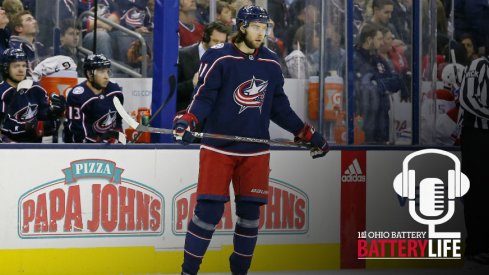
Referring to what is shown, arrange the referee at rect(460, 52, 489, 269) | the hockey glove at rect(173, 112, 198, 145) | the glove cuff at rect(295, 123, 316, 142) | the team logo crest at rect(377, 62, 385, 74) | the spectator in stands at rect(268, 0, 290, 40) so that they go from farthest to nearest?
the team logo crest at rect(377, 62, 385, 74) → the spectator in stands at rect(268, 0, 290, 40) → the referee at rect(460, 52, 489, 269) → the glove cuff at rect(295, 123, 316, 142) → the hockey glove at rect(173, 112, 198, 145)

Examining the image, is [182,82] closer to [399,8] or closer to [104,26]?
[104,26]

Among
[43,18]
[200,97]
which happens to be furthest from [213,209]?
[43,18]

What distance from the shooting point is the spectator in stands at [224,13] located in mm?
8945

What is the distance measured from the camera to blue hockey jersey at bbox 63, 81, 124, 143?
8227 mm

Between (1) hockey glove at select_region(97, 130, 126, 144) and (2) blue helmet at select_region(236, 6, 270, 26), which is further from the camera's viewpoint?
(1) hockey glove at select_region(97, 130, 126, 144)

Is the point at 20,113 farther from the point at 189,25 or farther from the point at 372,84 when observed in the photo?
the point at 372,84

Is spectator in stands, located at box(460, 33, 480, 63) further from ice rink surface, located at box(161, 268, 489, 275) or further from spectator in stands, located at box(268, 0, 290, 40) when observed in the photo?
ice rink surface, located at box(161, 268, 489, 275)

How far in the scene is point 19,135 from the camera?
26.2 ft

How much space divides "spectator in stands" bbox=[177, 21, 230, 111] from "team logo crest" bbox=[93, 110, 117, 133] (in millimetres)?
472

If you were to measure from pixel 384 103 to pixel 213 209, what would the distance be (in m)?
2.47

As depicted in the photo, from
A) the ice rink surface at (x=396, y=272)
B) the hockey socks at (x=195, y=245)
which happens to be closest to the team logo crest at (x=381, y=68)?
the ice rink surface at (x=396, y=272)

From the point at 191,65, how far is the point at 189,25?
531mm

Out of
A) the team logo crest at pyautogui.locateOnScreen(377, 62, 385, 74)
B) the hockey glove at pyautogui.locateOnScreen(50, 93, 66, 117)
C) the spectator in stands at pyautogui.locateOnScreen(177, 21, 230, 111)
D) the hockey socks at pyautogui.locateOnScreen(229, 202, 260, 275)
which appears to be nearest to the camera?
the hockey socks at pyautogui.locateOnScreen(229, 202, 260, 275)

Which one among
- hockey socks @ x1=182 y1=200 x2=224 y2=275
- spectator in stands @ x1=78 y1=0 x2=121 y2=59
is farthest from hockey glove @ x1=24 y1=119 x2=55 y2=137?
hockey socks @ x1=182 y1=200 x2=224 y2=275
